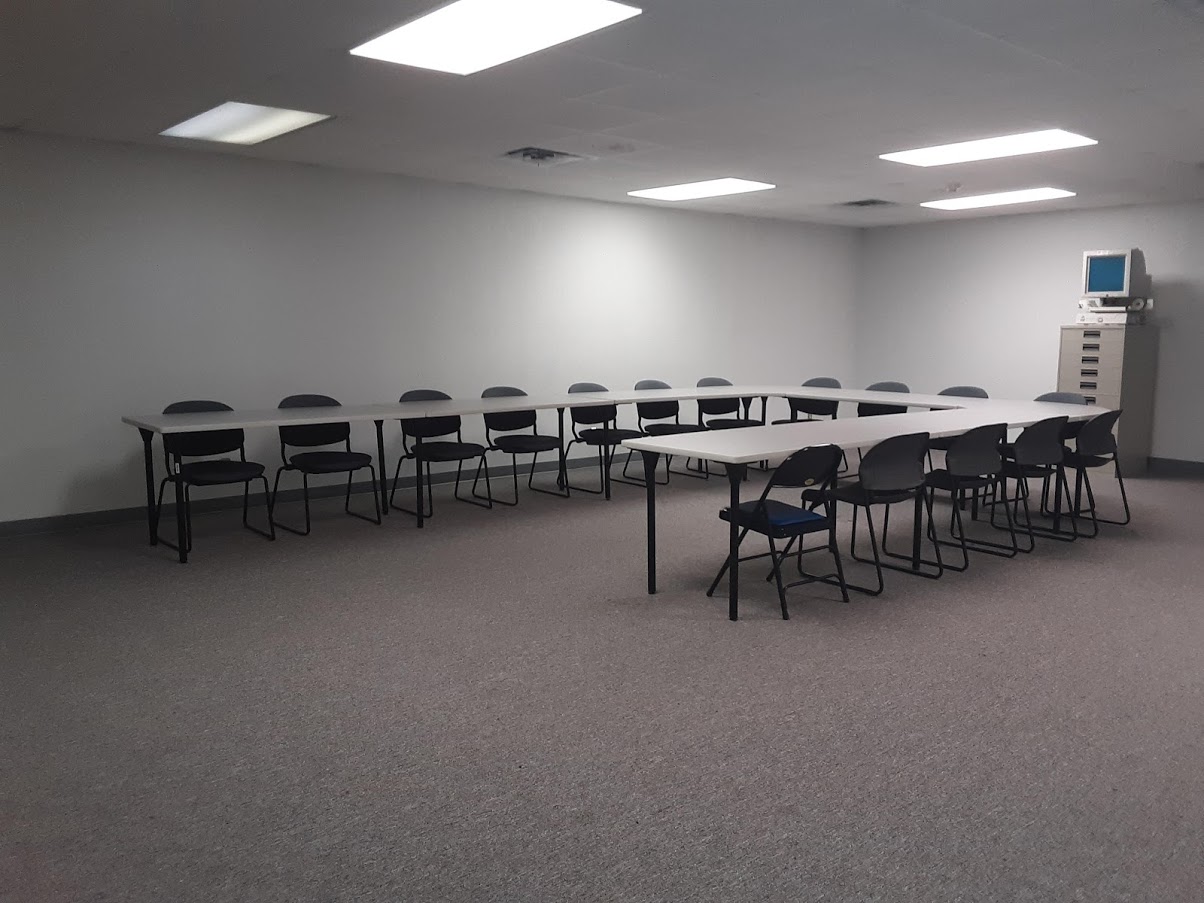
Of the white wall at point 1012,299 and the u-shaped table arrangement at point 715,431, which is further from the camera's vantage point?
the white wall at point 1012,299

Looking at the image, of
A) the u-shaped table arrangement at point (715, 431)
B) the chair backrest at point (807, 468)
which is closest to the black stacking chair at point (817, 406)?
the u-shaped table arrangement at point (715, 431)

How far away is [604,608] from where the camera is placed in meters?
4.50

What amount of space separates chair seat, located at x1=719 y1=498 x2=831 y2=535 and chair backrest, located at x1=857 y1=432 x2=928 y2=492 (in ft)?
1.27

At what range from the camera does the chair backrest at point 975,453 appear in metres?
5.34

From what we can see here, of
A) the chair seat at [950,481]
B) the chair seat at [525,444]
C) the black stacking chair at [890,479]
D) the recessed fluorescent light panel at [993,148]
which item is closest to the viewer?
the black stacking chair at [890,479]

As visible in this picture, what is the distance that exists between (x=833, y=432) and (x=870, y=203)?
4.35m

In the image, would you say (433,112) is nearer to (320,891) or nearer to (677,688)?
(677,688)

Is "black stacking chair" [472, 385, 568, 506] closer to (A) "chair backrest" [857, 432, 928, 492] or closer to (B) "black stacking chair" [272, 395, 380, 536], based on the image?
(B) "black stacking chair" [272, 395, 380, 536]

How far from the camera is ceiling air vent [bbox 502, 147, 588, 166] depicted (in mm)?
6242

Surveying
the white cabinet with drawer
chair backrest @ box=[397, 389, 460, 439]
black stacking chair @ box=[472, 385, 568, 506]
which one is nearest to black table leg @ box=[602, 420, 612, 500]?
black stacking chair @ box=[472, 385, 568, 506]

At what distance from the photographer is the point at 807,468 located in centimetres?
442

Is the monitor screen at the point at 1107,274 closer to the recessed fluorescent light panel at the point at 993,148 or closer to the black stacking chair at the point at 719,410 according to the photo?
the recessed fluorescent light panel at the point at 993,148

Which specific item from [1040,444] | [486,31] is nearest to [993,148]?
[1040,444]

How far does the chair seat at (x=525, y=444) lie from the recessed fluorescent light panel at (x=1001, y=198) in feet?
14.8
